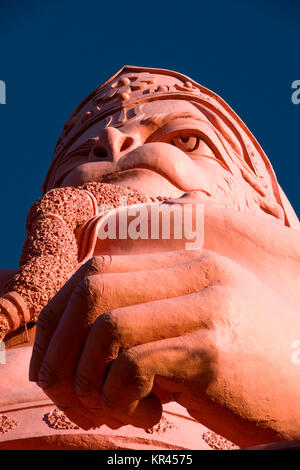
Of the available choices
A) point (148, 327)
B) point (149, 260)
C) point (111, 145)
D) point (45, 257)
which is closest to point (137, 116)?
point (111, 145)

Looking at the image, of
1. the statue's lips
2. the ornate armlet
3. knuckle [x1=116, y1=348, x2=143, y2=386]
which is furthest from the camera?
the statue's lips

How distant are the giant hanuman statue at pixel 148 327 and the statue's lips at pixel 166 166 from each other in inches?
21.6

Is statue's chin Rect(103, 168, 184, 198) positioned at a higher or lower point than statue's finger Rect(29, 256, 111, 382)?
higher

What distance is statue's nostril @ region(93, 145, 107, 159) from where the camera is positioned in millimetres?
6337

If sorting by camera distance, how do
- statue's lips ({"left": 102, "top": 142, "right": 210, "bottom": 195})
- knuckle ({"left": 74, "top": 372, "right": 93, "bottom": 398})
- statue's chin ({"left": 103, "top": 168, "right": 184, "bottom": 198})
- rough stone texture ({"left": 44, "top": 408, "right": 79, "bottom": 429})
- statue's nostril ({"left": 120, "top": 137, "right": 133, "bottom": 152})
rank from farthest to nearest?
1. statue's nostril ({"left": 120, "top": 137, "right": 133, "bottom": 152})
2. statue's lips ({"left": 102, "top": 142, "right": 210, "bottom": 195})
3. statue's chin ({"left": 103, "top": 168, "right": 184, "bottom": 198})
4. rough stone texture ({"left": 44, "top": 408, "right": 79, "bottom": 429})
5. knuckle ({"left": 74, "top": 372, "right": 93, "bottom": 398})

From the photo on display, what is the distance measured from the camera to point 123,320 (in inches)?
98.2

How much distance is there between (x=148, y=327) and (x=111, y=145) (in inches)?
153

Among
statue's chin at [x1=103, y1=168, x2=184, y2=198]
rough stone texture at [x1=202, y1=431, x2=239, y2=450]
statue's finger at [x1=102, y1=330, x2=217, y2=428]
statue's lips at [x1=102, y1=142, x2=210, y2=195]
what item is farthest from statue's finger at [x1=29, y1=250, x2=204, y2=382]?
statue's lips at [x1=102, y1=142, x2=210, y2=195]

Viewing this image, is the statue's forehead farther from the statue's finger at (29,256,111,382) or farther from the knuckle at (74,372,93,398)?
the knuckle at (74,372,93,398)

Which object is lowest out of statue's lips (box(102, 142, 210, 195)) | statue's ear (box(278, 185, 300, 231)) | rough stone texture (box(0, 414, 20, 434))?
rough stone texture (box(0, 414, 20, 434))

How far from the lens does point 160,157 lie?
5.65m

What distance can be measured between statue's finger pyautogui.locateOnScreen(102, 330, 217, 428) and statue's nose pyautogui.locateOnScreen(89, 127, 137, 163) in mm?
3726
